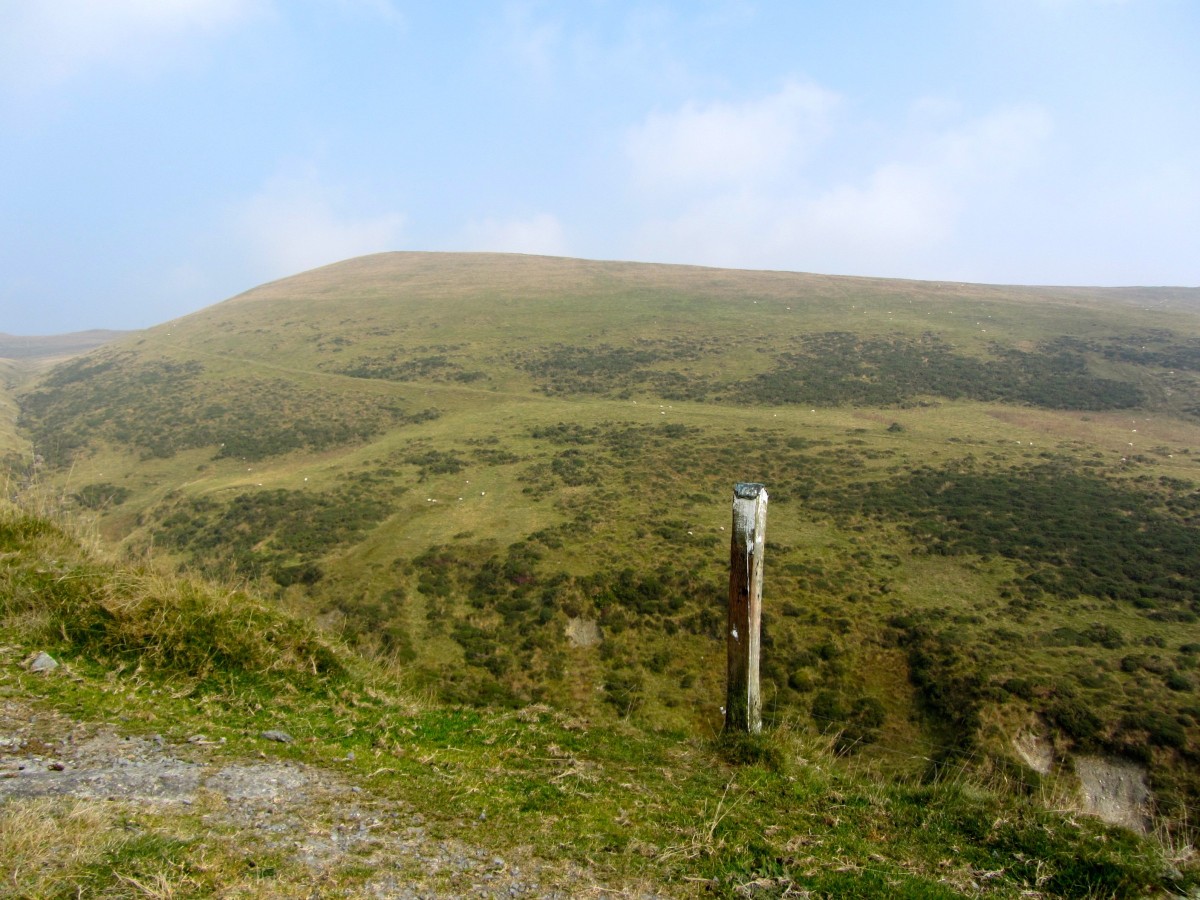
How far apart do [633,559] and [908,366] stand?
52.2m

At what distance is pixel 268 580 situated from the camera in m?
28.0

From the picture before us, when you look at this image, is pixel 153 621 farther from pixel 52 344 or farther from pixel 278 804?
pixel 52 344

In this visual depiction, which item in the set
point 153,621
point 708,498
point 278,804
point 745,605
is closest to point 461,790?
point 278,804

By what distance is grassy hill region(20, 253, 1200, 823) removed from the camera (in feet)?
62.5

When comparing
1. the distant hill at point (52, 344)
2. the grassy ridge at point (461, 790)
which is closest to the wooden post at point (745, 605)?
the grassy ridge at point (461, 790)

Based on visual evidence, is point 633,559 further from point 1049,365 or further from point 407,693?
point 1049,365

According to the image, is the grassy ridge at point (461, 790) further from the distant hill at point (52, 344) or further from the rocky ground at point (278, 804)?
the distant hill at point (52, 344)

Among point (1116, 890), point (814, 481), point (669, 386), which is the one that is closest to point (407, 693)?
point (1116, 890)

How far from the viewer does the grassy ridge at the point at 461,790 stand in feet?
14.0

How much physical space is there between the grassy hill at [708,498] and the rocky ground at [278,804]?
4.37 m

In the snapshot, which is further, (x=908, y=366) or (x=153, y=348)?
(x=153, y=348)

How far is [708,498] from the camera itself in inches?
1452

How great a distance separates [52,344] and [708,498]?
629 feet

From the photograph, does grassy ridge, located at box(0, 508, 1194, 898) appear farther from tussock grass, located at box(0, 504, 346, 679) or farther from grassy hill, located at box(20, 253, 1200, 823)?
grassy hill, located at box(20, 253, 1200, 823)
